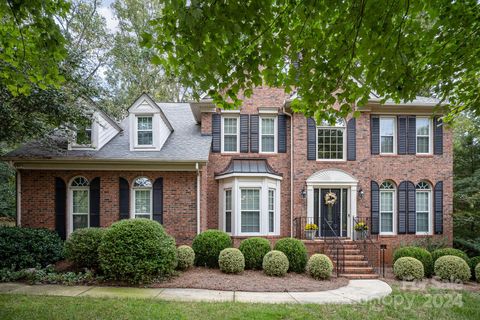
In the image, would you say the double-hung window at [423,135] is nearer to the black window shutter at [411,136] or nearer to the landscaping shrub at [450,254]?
the black window shutter at [411,136]

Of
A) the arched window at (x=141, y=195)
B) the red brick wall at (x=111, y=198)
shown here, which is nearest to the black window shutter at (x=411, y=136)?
the red brick wall at (x=111, y=198)

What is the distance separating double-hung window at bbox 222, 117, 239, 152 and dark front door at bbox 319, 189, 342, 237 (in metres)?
4.19

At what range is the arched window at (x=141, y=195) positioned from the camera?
1164cm

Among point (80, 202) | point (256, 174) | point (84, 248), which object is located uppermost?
point (256, 174)

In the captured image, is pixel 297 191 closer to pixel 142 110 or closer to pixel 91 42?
pixel 142 110

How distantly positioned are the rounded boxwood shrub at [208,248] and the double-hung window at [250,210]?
62.2 inches

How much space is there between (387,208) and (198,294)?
9022 mm

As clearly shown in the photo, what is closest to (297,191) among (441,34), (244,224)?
(244,224)

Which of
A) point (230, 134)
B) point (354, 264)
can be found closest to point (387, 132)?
point (354, 264)

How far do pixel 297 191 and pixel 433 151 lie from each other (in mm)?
6112

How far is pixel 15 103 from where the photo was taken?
9.33m

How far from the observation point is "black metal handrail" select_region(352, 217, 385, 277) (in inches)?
455

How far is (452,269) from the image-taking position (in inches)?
389

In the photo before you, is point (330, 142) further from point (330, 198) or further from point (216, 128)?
point (216, 128)
